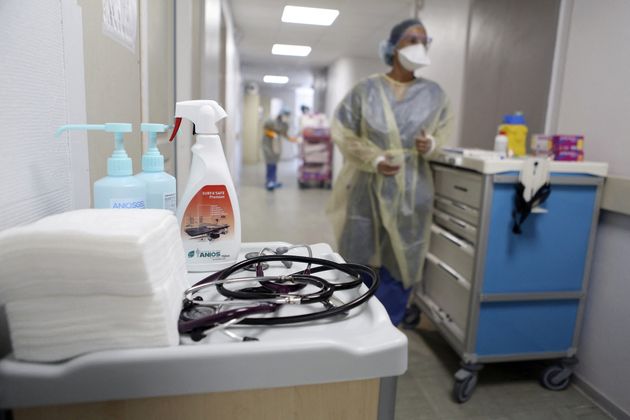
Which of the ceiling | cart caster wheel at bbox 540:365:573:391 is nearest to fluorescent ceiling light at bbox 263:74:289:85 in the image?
the ceiling

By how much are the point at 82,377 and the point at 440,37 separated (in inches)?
120

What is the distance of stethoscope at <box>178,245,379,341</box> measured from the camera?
1.57ft

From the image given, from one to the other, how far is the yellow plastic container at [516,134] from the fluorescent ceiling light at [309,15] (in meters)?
3.03

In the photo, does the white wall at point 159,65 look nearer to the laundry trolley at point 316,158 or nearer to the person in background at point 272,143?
the person in background at point 272,143

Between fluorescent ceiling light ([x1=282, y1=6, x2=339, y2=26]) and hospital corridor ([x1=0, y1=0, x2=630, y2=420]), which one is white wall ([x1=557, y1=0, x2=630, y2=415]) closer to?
hospital corridor ([x1=0, y1=0, x2=630, y2=420])

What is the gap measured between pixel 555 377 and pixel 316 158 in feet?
18.3

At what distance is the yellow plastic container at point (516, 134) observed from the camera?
6.54 ft

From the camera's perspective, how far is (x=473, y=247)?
1.73 meters

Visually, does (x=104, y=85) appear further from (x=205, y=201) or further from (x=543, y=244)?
(x=543, y=244)

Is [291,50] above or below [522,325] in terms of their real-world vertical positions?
above

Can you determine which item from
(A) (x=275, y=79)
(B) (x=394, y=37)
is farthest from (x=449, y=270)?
(A) (x=275, y=79)

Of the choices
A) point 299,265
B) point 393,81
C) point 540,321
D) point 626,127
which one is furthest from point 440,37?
point 299,265

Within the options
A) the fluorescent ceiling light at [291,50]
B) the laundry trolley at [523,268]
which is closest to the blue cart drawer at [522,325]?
the laundry trolley at [523,268]

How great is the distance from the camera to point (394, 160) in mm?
1916
